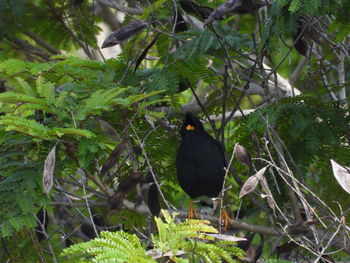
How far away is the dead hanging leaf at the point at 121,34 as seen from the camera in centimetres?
422

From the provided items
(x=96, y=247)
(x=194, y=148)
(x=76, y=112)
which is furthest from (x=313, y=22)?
(x=96, y=247)

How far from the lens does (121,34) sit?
4.24 m

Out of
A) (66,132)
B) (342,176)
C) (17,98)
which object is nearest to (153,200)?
(66,132)

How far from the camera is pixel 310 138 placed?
4.62 m

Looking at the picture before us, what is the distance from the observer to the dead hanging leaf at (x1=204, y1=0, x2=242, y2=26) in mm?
4059

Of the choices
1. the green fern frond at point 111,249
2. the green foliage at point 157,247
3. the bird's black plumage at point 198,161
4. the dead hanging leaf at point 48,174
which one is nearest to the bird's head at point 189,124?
the bird's black plumage at point 198,161

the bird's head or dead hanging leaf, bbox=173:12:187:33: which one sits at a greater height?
dead hanging leaf, bbox=173:12:187:33

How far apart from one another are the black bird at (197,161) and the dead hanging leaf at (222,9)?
1.12 meters

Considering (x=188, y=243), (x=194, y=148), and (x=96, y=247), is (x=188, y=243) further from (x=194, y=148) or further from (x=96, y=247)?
(x=194, y=148)

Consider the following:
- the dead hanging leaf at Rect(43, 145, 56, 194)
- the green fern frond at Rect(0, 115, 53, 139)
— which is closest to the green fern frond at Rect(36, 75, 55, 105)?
the green fern frond at Rect(0, 115, 53, 139)

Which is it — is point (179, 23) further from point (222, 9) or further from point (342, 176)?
point (342, 176)

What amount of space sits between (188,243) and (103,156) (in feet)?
7.53

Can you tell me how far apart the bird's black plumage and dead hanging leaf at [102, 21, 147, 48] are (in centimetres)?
103

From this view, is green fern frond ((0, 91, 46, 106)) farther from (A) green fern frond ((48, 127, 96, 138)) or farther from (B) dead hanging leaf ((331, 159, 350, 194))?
(B) dead hanging leaf ((331, 159, 350, 194))
